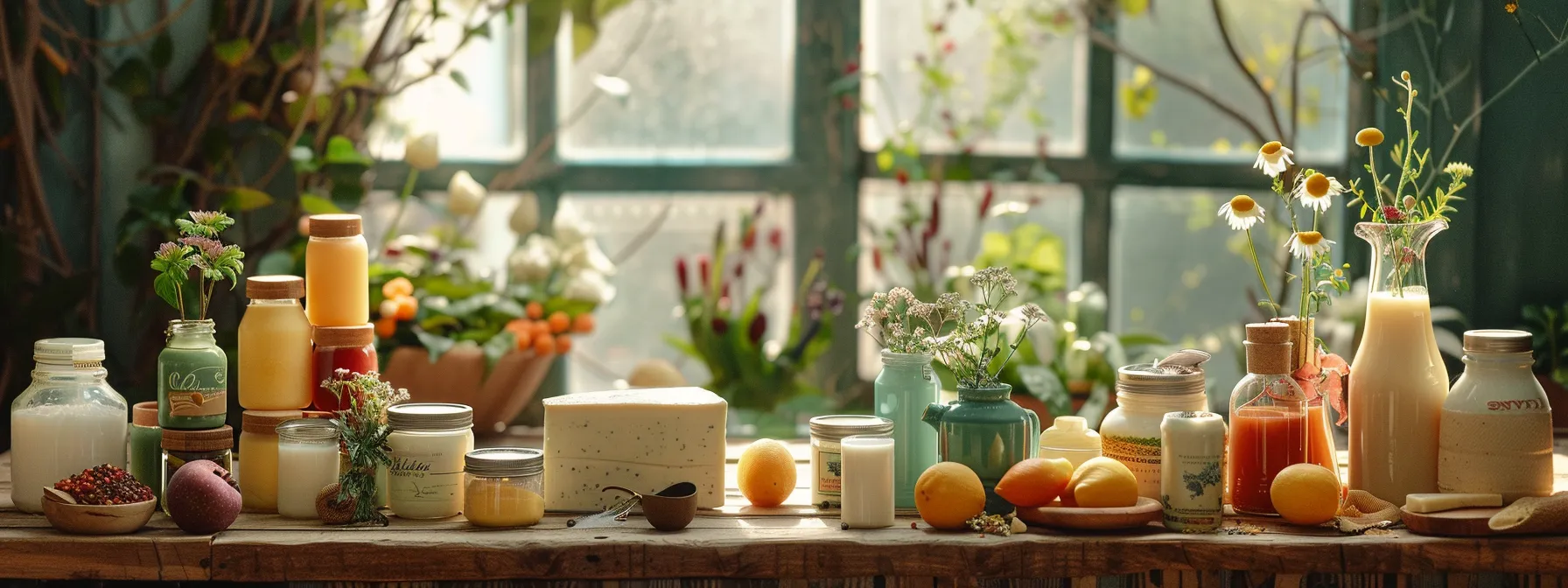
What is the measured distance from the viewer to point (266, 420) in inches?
59.2

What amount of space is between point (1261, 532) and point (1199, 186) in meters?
1.32

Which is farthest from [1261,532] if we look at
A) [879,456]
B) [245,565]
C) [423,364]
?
[423,364]

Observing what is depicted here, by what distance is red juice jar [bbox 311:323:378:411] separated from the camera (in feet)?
4.99

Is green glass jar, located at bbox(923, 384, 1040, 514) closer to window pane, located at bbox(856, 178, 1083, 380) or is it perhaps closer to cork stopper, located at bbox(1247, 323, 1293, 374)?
cork stopper, located at bbox(1247, 323, 1293, 374)

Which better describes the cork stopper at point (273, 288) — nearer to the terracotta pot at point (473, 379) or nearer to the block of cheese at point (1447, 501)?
the terracotta pot at point (473, 379)

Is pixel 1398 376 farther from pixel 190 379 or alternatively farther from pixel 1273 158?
pixel 190 379

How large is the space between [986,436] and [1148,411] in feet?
0.61

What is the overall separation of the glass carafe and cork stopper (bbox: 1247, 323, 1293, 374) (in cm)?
9

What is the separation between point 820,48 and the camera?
2.59 m

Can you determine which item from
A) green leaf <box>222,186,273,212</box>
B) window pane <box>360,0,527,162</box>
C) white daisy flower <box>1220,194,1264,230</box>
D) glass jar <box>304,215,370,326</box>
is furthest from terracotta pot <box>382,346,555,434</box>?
white daisy flower <box>1220,194,1264,230</box>

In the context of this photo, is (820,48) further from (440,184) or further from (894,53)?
(440,184)

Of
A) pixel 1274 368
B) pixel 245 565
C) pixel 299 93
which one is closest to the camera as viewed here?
pixel 245 565

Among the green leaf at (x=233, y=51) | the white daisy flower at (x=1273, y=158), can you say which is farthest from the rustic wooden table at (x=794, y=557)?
the green leaf at (x=233, y=51)

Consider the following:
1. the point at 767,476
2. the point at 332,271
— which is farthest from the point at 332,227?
the point at 767,476
